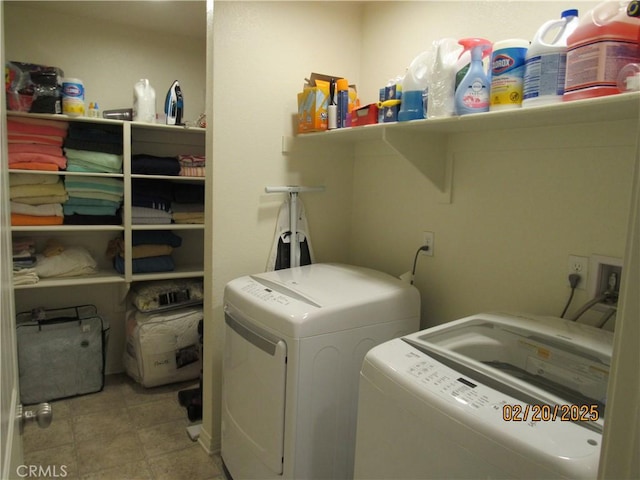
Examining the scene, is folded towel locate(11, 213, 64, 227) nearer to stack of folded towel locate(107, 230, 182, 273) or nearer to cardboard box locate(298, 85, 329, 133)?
stack of folded towel locate(107, 230, 182, 273)

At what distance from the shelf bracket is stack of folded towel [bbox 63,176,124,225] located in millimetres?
2001

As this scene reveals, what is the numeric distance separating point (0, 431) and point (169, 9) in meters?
2.67

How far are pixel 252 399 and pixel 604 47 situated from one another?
1.54 metres

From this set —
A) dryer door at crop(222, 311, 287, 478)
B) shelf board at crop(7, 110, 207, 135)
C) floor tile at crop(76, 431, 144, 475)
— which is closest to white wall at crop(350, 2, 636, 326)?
dryer door at crop(222, 311, 287, 478)

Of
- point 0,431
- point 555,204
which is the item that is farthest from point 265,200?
point 0,431

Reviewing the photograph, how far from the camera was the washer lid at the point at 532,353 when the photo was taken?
3.26 feet


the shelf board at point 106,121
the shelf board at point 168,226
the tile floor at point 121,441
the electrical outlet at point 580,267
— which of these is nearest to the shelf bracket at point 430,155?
the electrical outlet at point 580,267

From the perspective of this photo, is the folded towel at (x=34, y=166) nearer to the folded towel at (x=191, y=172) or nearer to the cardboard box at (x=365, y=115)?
the folded towel at (x=191, y=172)

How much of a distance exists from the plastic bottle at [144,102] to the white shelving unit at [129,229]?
0.06 m

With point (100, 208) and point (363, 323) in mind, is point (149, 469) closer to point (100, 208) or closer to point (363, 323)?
point (363, 323)

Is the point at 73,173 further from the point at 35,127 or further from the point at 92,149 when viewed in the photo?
the point at 35,127

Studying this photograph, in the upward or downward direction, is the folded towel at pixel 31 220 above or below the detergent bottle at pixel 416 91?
below

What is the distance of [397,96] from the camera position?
161 cm

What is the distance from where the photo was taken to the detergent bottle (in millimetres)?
1510
